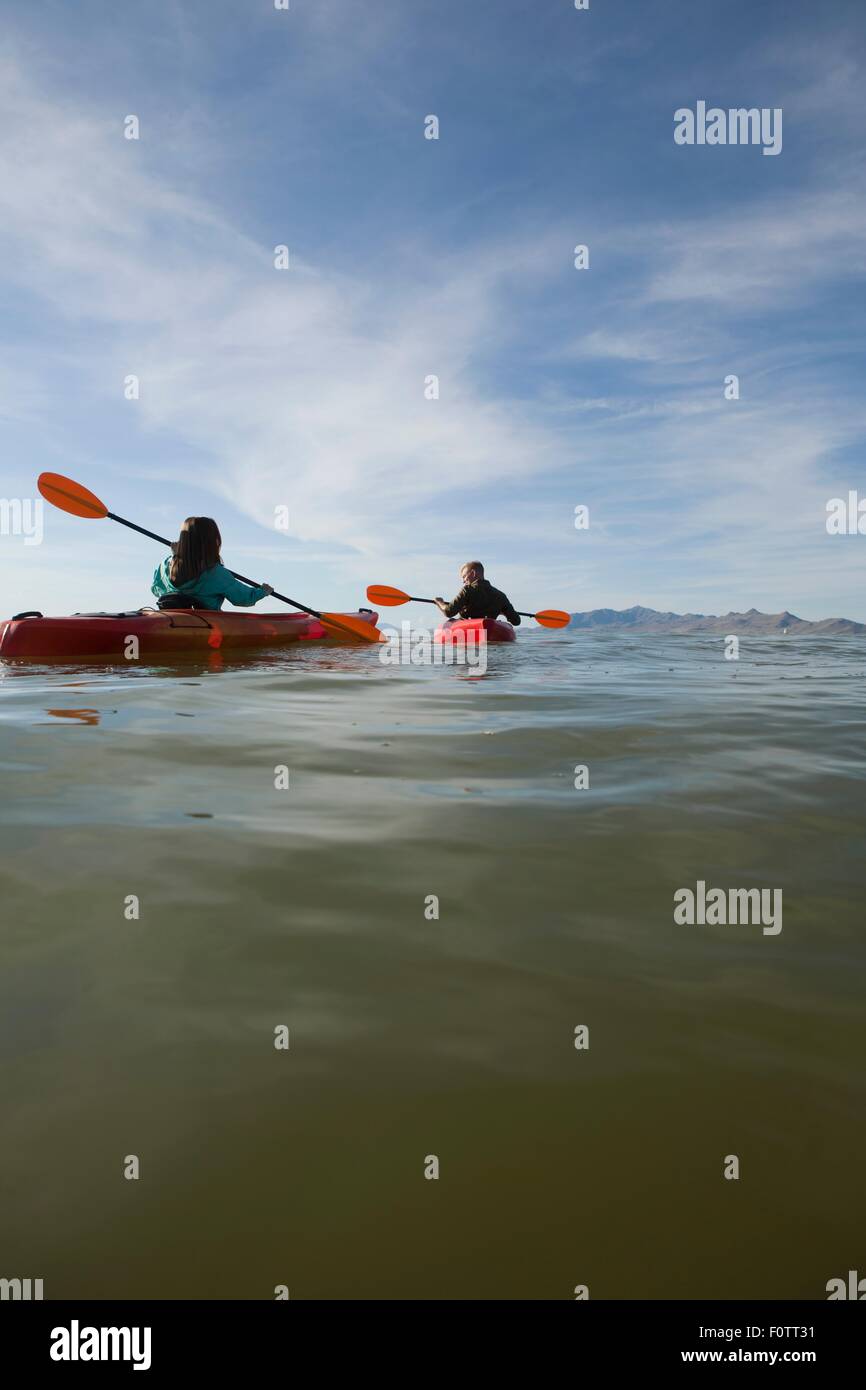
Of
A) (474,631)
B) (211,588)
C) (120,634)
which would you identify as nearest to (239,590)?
(211,588)

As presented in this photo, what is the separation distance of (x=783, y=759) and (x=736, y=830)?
4.49 feet

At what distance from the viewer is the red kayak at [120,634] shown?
9500 mm

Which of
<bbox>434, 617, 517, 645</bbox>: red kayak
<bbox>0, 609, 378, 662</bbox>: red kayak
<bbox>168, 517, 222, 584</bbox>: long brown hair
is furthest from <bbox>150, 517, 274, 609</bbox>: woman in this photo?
<bbox>434, 617, 517, 645</bbox>: red kayak

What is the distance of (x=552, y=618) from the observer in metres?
15.2

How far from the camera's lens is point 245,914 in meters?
2.06

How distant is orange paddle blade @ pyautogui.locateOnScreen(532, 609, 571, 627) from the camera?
49.3ft

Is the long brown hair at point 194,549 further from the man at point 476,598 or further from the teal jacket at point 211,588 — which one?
the man at point 476,598

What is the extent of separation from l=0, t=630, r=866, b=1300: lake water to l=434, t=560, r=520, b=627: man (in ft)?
33.3

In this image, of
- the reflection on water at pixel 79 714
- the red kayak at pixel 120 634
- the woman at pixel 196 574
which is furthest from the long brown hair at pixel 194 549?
the reflection on water at pixel 79 714

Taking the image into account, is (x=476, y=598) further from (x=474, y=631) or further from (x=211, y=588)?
(x=211, y=588)

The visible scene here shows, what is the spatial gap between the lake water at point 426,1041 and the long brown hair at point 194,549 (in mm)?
7808

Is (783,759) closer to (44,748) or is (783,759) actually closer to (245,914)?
(245,914)

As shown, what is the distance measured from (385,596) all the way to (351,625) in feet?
6.91

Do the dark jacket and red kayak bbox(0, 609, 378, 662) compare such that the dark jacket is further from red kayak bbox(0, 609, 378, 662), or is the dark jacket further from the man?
red kayak bbox(0, 609, 378, 662)
